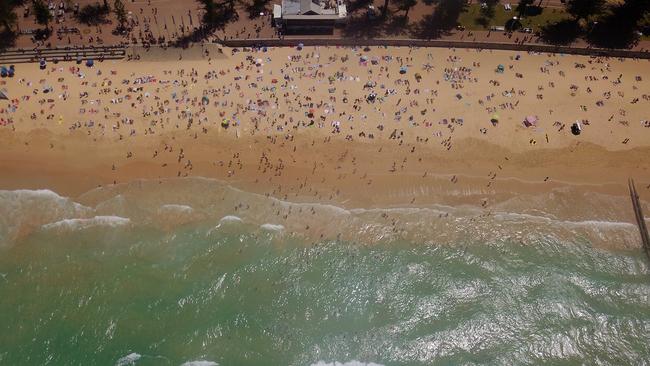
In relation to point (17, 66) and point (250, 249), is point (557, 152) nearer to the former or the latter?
point (250, 249)

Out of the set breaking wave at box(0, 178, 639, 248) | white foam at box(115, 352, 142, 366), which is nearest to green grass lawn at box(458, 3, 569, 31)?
breaking wave at box(0, 178, 639, 248)

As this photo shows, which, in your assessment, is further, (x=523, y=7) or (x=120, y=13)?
(x=523, y=7)

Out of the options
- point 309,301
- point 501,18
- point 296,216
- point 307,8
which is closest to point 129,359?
point 309,301

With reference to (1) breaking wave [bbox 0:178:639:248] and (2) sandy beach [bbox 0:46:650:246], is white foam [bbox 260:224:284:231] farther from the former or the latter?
(2) sandy beach [bbox 0:46:650:246]

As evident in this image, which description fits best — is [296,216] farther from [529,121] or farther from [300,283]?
[529,121]

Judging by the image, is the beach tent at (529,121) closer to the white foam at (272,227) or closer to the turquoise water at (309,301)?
the turquoise water at (309,301)

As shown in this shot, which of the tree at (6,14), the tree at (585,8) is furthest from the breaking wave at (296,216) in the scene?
the tree at (585,8)

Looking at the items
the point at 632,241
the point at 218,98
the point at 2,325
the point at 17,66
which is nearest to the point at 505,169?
the point at 632,241
